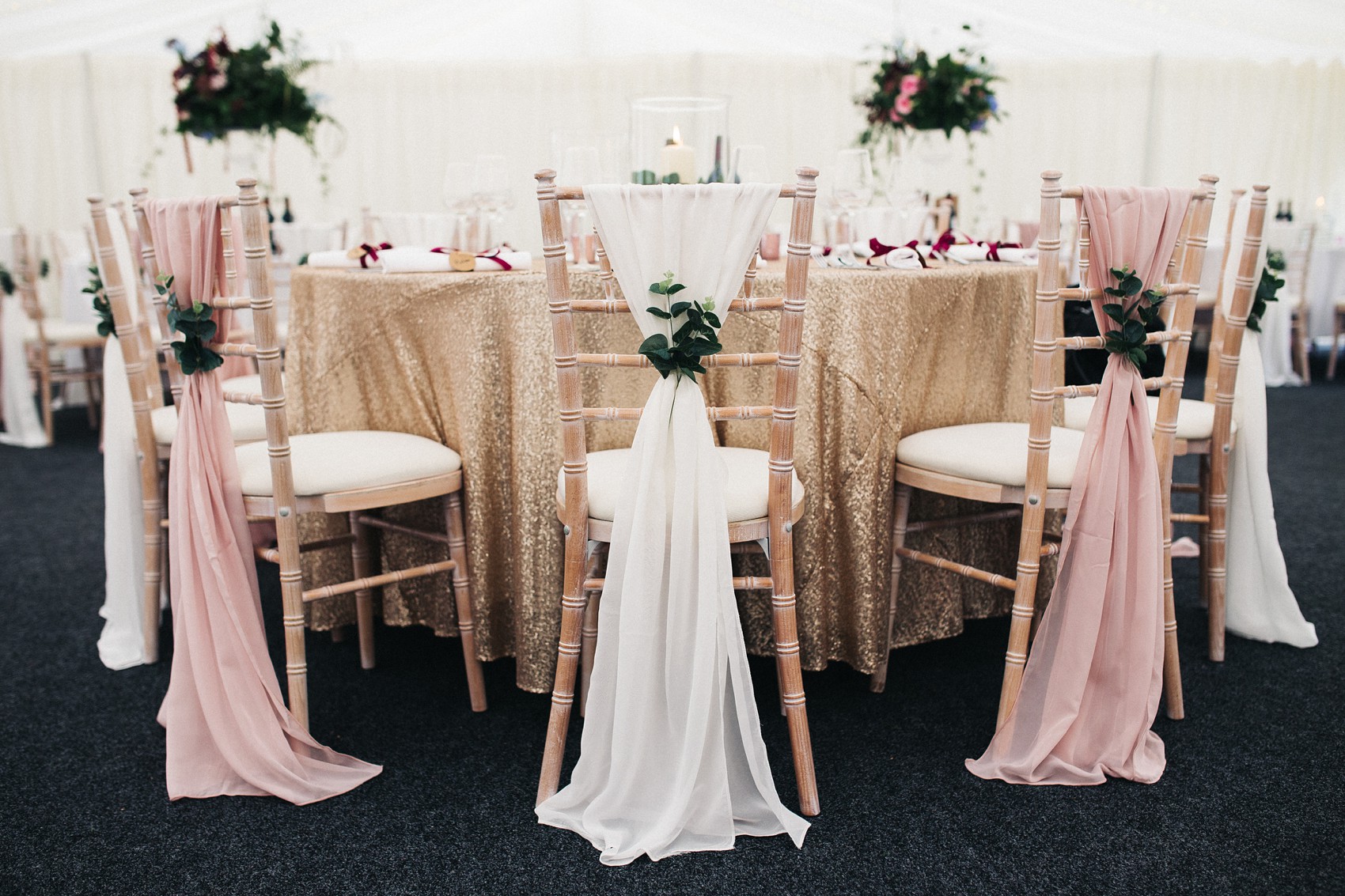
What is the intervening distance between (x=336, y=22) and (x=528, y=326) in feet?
19.9

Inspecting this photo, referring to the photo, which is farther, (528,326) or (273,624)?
Answer: (273,624)

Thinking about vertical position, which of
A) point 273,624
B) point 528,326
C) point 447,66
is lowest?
point 273,624

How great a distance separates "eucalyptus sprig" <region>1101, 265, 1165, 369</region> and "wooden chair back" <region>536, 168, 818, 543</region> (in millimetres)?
664

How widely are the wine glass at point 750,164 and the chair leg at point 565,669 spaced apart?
1177 mm

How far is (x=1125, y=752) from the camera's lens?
194 cm

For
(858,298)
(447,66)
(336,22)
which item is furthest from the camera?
(447,66)

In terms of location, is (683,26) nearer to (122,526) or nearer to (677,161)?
(677,161)

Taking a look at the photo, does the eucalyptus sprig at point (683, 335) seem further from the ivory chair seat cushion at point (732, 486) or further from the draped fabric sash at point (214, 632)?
the draped fabric sash at point (214, 632)

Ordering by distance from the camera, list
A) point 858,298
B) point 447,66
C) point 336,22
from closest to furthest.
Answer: point 858,298
point 336,22
point 447,66

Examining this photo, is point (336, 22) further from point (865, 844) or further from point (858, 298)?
point (865, 844)

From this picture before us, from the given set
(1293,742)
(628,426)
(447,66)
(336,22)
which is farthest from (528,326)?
(447,66)

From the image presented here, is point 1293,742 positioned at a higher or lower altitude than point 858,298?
lower

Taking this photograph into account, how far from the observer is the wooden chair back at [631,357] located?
5.30 ft

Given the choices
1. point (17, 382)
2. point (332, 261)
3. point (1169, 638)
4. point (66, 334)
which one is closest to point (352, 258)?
point (332, 261)
